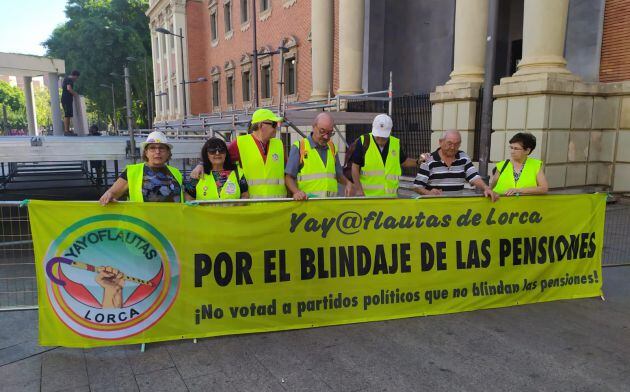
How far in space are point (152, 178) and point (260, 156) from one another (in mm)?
1009

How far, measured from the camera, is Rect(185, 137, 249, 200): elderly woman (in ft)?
13.6

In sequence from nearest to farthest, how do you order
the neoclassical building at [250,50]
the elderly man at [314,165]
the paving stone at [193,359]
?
the paving stone at [193,359] → the elderly man at [314,165] → the neoclassical building at [250,50]

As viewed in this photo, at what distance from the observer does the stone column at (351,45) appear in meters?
16.0

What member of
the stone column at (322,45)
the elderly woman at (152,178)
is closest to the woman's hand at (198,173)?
the elderly woman at (152,178)

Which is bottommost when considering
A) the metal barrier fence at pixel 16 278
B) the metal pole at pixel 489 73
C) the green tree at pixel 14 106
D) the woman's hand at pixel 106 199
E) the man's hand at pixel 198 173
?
the metal barrier fence at pixel 16 278

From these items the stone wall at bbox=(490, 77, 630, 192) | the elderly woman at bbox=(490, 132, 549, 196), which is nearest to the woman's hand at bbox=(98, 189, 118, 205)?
the elderly woman at bbox=(490, 132, 549, 196)

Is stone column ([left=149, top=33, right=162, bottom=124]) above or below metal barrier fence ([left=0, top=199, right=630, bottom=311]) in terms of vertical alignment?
above

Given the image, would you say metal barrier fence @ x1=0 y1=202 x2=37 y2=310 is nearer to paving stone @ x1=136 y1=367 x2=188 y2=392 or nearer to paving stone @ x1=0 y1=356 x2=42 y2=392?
paving stone @ x1=0 y1=356 x2=42 y2=392

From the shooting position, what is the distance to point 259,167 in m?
4.39

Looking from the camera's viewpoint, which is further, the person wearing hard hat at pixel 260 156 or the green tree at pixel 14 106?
the green tree at pixel 14 106

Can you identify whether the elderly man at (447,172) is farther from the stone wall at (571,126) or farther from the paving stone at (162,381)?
the stone wall at (571,126)

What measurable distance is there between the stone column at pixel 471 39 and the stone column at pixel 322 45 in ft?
20.7

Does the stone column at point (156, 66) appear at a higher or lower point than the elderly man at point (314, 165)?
higher

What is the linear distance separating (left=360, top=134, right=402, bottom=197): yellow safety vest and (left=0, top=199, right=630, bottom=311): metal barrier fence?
1.45m
